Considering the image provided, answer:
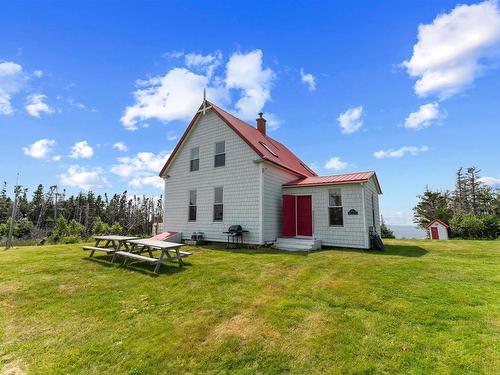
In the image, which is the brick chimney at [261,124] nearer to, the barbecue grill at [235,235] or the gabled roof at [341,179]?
the gabled roof at [341,179]

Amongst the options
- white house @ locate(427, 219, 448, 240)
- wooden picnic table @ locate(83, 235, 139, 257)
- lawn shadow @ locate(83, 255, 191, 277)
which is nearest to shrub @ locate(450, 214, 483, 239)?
white house @ locate(427, 219, 448, 240)

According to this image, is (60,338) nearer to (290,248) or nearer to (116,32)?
(290,248)

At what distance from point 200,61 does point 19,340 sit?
11.2 meters

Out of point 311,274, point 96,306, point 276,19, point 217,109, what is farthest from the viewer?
point 217,109

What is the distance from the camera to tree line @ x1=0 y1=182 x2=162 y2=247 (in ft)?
88.8

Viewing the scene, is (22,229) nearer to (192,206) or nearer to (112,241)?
(192,206)

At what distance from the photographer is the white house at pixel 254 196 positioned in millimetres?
11695

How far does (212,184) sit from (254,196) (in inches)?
111

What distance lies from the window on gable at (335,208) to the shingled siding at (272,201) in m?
2.42

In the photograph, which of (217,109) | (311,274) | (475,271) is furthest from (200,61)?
(475,271)

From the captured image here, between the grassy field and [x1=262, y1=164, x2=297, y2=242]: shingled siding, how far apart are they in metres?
4.91

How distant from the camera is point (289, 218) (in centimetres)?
1286

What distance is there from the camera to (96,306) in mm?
4996

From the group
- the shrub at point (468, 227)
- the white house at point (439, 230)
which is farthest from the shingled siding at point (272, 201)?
the shrub at point (468, 227)
